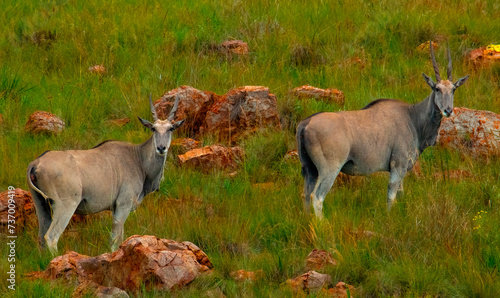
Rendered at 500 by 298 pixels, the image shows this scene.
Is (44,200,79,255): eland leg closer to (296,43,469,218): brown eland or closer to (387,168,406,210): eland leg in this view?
(296,43,469,218): brown eland

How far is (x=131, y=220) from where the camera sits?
9.70 meters

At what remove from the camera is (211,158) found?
447 inches

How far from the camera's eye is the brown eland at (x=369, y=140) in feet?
32.6

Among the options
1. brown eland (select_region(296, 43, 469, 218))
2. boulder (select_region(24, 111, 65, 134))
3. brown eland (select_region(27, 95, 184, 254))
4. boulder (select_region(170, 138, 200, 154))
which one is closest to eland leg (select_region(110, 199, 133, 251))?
brown eland (select_region(27, 95, 184, 254))

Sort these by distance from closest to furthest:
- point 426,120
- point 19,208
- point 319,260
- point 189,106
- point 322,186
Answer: point 319,260 → point 19,208 → point 322,186 → point 426,120 → point 189,106

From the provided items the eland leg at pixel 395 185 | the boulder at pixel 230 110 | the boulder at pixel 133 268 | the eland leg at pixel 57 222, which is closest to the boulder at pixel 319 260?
the boulder at pixel 133 268

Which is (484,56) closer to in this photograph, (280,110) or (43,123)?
(280,110)

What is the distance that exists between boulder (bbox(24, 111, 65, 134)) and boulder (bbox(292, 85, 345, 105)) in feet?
14.1

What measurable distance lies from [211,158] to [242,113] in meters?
1.37

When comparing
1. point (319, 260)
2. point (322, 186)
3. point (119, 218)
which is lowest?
point (119, 218)

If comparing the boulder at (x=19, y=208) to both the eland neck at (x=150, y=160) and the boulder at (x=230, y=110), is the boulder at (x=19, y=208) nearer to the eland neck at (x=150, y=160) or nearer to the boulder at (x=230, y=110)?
the eland neck at (x=150, y=160)

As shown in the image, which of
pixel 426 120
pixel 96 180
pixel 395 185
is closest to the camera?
pixel 96 180

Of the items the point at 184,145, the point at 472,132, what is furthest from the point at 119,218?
the point at 472,132

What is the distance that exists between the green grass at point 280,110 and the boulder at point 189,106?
47cm
